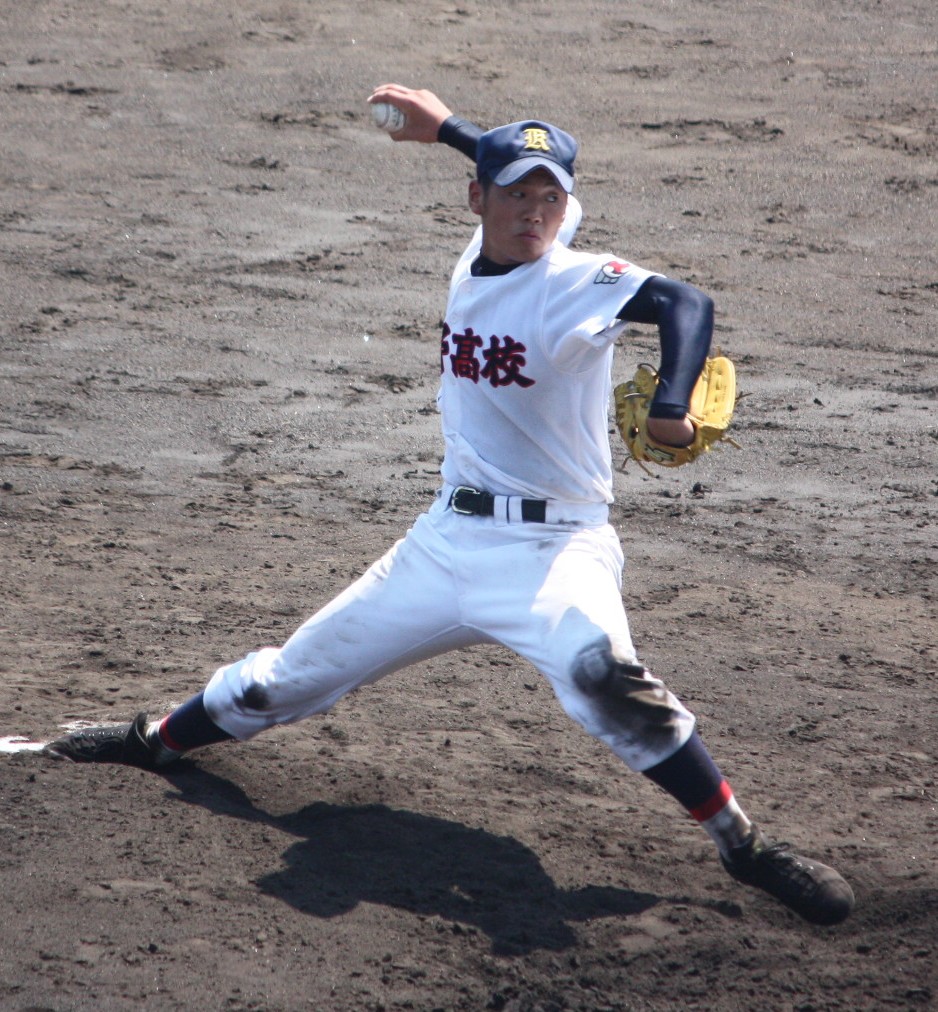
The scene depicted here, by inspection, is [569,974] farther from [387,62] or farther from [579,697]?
[387,62]

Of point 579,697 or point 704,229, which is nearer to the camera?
point 579,697

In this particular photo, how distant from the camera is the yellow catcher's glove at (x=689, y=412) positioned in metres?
2.99

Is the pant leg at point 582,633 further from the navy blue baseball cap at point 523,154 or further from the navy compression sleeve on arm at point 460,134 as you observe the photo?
the navy compression sleeve on arm at point 460,134

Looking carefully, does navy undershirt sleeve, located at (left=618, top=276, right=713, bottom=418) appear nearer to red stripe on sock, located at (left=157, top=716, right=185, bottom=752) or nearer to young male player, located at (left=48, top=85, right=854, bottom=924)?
young male player, located at (left=48, top=85, right=854, bottom=924)

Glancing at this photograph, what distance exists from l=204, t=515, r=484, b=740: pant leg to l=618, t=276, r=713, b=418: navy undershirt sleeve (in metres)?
0.68

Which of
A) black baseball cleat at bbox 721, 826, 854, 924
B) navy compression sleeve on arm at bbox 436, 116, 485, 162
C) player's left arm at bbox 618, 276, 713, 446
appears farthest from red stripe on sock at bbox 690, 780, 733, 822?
navy compression sleeve on arm at bbox 436, 116, 485, 162

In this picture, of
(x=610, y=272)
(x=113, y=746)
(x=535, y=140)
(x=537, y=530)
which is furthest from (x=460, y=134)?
(x=113, y=746)

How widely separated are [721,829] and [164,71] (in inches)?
314

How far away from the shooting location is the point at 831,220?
842cm

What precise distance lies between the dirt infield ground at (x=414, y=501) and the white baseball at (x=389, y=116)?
5.37 feet

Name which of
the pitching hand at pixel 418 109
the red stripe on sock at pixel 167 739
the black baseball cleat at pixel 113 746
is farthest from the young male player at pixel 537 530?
the pitching hand at pixel 418 109

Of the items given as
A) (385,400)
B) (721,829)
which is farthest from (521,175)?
(385,400)

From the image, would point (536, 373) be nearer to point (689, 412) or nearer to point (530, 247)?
point (530, 247)

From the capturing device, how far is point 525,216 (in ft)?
10.5
